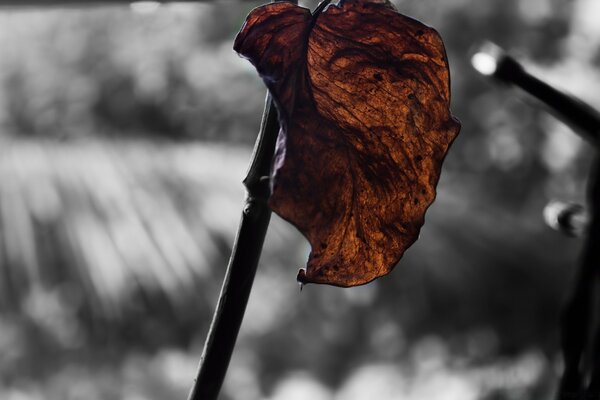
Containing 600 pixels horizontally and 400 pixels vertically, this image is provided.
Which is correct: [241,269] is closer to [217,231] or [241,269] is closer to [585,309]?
[585,309]

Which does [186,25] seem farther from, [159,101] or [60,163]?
[60,163]

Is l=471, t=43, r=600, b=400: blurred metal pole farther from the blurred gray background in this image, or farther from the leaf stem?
the blurred gray background

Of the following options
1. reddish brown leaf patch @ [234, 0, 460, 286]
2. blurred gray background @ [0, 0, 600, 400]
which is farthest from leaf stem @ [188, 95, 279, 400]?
blurred gray background @ [0, 0, 600, 400]

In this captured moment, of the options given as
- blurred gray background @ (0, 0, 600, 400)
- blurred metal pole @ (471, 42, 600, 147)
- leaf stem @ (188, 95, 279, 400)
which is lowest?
blurred gray background @ (0, 0, 600, 400)

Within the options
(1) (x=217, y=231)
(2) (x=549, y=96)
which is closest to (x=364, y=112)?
(2) (x=549, y=96)

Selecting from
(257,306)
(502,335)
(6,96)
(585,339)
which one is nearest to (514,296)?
(502,335)

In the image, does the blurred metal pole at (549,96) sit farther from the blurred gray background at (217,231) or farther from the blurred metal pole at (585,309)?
the blurred gray background at (217,231)

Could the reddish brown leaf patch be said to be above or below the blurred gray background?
above

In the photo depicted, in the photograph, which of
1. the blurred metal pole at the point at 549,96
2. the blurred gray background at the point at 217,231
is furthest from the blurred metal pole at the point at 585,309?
the blurred gray background at the point at 217,231
